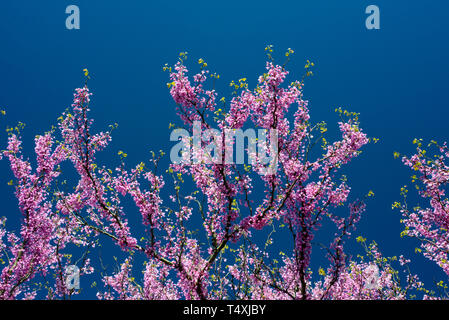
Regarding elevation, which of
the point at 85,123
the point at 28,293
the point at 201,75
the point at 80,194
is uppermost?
the point at 201,75

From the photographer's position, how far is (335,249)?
849cm

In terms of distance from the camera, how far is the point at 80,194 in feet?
27.5

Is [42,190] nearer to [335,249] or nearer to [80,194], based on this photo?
[80,194]

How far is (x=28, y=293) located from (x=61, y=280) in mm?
3420

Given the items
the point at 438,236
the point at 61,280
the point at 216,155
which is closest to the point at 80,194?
the point at 61,280

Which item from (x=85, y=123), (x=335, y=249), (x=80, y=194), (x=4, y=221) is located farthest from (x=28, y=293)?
(x=335, y=249)

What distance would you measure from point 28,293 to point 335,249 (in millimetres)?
11301

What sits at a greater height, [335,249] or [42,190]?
[42,190]

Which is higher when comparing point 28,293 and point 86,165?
point 86,165

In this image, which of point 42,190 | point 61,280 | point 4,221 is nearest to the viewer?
point 61,280

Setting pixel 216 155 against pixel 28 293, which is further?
pixel 28 293

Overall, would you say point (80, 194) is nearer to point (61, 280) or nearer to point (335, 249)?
point (61, 280)
